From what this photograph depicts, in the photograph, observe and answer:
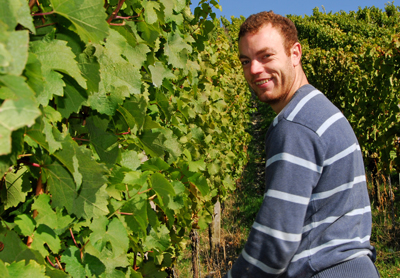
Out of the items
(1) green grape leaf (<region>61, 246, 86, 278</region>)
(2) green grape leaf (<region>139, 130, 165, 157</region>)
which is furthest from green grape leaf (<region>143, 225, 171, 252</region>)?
(1) green grape leaf (<region>61, 246, 86, 278</region>)

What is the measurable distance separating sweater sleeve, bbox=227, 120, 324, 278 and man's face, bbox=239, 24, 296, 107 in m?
0.40

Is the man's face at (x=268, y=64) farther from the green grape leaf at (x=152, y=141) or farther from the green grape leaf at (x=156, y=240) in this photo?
the green grape leaf at (x=156, y=240)

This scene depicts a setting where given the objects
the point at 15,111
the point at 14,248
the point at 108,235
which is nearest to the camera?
the point at 15,111

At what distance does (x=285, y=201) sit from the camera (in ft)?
4.10

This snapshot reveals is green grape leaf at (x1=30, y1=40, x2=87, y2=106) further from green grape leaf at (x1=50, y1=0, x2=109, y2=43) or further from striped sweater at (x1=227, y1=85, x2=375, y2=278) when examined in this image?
striped sweater at (x1=227, y1=85, x2=375, y2=278)

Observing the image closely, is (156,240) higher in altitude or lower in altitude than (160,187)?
lower

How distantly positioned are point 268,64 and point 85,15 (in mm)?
928

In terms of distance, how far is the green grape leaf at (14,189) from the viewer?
97 cm

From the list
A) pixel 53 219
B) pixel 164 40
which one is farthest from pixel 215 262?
pixel 53 219

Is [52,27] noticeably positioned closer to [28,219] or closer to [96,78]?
[96,78]

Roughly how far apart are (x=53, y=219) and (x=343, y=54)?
10462 millimetres

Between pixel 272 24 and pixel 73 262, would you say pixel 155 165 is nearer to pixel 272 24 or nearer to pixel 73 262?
pixel 73 262

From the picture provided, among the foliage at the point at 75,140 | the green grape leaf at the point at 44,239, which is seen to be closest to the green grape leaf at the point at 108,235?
the foliage at the point at 75,140

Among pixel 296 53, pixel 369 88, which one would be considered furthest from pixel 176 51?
pixel 369 88
